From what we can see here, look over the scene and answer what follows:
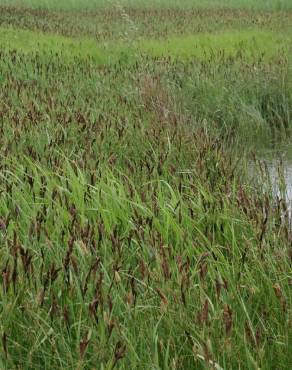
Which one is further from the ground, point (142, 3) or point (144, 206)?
point (144, 206)

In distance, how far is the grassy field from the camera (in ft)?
6.48

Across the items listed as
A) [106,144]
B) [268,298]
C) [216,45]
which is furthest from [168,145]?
[216,45]

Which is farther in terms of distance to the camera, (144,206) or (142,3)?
(142,3)

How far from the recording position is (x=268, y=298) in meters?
2.37

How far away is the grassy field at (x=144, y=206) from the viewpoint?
197cm

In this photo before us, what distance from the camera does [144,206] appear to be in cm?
309

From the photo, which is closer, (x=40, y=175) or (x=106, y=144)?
(x=40, y=175)

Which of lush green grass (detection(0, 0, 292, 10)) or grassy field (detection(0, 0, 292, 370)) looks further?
lush green grass (detection(0, 0, 292, 10))

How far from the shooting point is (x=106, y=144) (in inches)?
170

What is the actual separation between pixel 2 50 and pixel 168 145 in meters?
5.30

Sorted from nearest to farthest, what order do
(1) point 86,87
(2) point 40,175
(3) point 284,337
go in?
1. (3) point 284,337
2. (2) point 40,175
3. (1) point 86,87

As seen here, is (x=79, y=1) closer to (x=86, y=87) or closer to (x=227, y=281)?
(x=86, y=87)

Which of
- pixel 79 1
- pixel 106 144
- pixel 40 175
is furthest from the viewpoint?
pixel 79 1

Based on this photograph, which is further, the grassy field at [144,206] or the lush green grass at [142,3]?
the lush green grass at [142,3]
